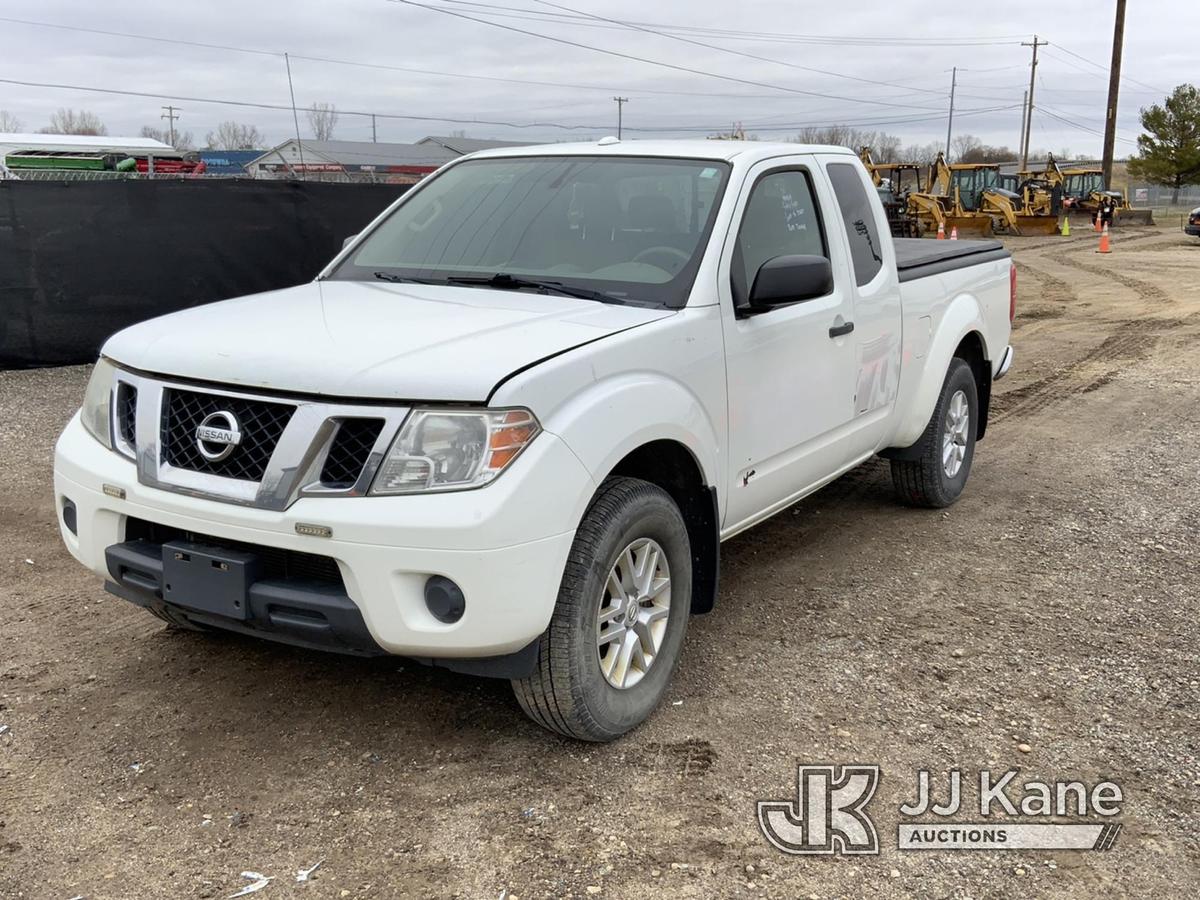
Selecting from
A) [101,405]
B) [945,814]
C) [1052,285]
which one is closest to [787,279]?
[945,814]

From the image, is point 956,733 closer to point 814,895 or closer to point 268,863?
point 814,895

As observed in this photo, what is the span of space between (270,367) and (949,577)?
342 centimetres

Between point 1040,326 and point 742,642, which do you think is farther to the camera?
point 1040,326

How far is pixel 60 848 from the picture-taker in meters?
3.01

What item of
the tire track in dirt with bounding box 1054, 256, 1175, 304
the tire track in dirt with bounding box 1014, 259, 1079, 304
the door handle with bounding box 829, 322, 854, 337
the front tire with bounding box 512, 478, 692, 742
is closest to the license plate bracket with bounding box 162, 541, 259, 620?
the front tire with bounding box 512, 478, 692, 742

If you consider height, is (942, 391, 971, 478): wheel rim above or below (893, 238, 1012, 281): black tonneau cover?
below

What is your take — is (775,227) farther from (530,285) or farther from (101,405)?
(101,405)

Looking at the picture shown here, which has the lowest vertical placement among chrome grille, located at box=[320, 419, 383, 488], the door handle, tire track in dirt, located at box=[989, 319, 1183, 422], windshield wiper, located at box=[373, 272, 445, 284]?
tire track in dirt, located at box=[989, 319, 1183, 422]

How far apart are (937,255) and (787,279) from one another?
244 cm

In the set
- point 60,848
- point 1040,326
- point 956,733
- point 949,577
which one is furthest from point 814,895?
point 1040,326

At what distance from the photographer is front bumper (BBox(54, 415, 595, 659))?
9.56ft

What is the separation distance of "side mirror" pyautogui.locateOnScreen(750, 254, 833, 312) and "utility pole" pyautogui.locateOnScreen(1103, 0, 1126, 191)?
1605 inches

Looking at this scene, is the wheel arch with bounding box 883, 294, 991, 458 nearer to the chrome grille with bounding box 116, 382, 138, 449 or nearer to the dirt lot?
the dirt lot

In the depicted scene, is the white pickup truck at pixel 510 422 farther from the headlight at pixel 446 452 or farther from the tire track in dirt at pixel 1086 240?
the tire track in dirt at pixel 1086 240
